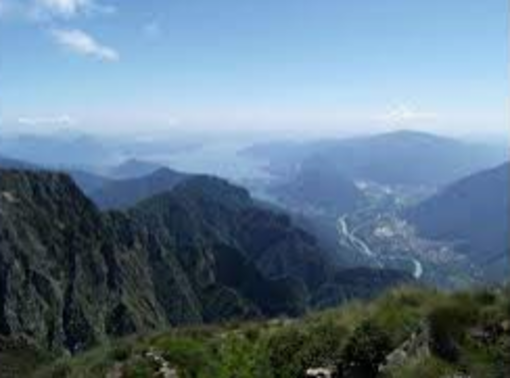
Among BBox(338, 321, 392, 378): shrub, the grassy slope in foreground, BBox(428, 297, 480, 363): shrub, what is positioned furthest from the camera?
BBox(338, 321, 392, 378): shrub

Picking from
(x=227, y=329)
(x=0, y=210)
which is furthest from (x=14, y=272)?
(x=227, y=329)

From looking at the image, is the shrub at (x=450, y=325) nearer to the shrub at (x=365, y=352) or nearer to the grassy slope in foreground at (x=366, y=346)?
the grassy slope in foreground at (x=366, y=346)

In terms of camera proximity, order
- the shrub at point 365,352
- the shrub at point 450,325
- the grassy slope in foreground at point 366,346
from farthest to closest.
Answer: the shrub at point 365,352, the shrub at point 450,325, the grassy slope in foreground at point 366,346

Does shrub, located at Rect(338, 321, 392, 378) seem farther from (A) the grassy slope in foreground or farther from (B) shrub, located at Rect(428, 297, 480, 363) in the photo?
(B) shrub, located at Rect(428, 297, 480, 363)

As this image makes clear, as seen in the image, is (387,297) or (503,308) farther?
(387,297)

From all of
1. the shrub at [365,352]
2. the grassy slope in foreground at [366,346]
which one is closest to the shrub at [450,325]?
the grassy slope in foreground at [366,346]

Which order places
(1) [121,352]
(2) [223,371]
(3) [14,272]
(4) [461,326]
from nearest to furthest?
(4) [461,326] → (2) [223,371] → (1) [121,352] → (3) [14,272]

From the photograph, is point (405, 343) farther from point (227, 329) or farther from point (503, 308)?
point (227, 329)

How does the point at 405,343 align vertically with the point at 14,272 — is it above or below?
above

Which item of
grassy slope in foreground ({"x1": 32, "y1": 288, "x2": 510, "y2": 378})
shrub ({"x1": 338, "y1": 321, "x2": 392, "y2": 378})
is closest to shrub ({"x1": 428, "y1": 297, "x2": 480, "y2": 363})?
grassy slope in foreground ({"x1": 32, "y1": 288, "x2": 510, "y2": 378})
